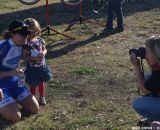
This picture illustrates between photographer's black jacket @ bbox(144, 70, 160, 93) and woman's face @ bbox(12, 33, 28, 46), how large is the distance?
1.72m

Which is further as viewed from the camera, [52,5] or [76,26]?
[52,5]

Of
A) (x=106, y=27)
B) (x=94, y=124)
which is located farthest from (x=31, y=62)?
(x=106, y=27)

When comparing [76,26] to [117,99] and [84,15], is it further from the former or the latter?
[117,99]

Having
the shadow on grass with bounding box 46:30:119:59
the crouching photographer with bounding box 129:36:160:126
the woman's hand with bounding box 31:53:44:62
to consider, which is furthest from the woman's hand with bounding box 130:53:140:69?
the shadow on grass with bounding box 46:30:119:59

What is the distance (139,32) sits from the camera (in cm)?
1002

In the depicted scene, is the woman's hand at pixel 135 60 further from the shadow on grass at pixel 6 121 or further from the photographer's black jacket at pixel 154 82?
the shadow on grass at pixel 6 121

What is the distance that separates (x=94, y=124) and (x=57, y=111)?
2.06 feet

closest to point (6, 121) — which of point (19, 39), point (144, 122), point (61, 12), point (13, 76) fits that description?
point (13, 76)

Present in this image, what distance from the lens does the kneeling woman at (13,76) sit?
595 cm

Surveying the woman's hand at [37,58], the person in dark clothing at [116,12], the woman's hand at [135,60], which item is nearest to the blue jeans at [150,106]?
the woman's hand at [135,60]

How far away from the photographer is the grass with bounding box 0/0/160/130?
5.98 meters

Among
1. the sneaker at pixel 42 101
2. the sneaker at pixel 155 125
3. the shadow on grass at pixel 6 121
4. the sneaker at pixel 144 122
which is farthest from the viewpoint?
the sneaker at pixel 42 101

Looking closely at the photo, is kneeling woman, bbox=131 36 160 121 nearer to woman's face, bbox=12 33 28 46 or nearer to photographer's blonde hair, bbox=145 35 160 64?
photographer's blonde hair, bbox=145 35 160 64

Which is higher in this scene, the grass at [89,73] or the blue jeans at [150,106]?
the blue jeans at [150,106]
